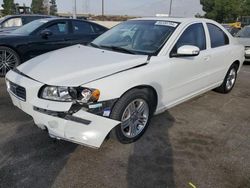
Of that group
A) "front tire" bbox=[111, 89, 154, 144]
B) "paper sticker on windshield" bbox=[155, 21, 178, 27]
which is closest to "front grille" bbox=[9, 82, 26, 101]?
"front tire" bbox=[111, 89, 154, 144]

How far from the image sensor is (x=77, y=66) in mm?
3291

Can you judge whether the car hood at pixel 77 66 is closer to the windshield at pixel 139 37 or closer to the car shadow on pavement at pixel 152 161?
the windshield at pixel 139 37

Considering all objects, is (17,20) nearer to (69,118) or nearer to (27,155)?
(27,155)

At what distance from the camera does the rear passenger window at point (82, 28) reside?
24.6 ft

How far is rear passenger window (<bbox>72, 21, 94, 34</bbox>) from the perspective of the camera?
749cm

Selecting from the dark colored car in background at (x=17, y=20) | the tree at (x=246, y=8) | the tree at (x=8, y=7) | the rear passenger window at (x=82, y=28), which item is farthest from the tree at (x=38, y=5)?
the rear passenger window at (x=82, y=28)

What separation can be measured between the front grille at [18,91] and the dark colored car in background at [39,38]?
Answer: 3.22m

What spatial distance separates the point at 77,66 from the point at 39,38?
12.6 feet

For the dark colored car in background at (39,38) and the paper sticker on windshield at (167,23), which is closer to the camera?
the paper sticker on windshield at (167,23)

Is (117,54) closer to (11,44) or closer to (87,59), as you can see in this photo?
(87,59)

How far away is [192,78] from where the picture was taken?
4.41 m

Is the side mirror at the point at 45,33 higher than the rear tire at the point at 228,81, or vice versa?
the side mirror at the point at 45,33

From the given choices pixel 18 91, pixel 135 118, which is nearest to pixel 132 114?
pixel 135 118

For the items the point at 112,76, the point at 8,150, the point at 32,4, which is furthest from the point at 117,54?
the point at 32,4
